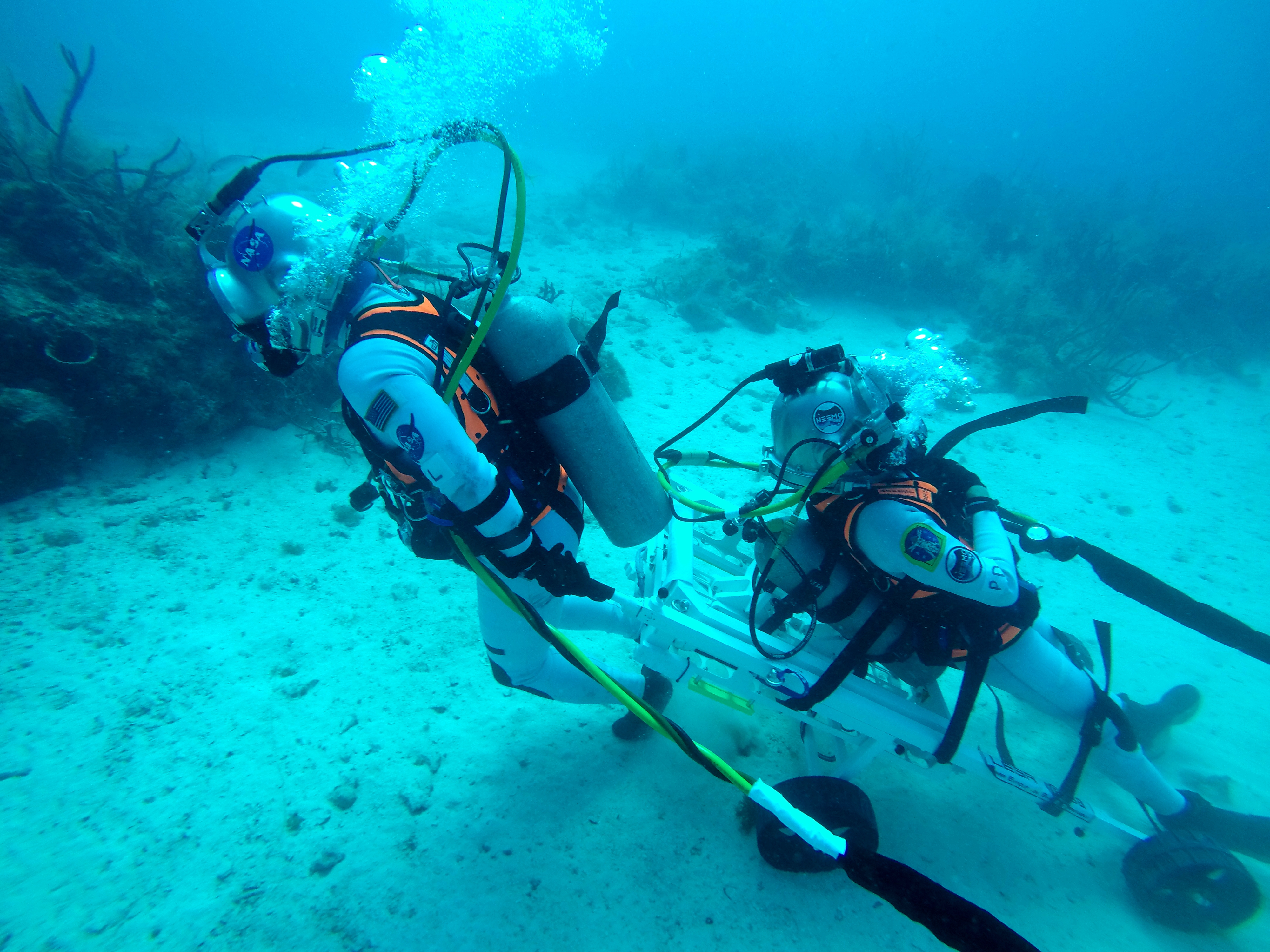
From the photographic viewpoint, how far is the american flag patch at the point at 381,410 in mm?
1894

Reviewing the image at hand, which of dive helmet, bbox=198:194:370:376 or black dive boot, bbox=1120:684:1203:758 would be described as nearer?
dive helmet, bbox=198:194:370:376

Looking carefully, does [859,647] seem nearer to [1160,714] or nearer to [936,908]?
[936,908]

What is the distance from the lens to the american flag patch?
1.89 meters

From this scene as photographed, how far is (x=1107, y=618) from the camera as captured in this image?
5312 mm

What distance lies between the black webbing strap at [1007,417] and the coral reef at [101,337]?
21.5 ft

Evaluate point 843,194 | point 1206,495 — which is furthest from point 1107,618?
point 843,194

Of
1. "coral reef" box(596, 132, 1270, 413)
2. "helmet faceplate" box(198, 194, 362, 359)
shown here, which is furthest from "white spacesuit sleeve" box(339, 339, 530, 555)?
"coral reef" box(596, 132, 1270, 413)

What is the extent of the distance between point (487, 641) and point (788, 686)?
68.7 inches

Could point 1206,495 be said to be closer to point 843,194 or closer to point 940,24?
point 843,194

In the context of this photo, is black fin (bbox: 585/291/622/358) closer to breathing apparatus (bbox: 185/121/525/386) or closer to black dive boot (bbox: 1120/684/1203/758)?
breathing apparatus (bbox: 185/121/525/386)

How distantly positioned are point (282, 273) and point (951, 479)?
3591 mm

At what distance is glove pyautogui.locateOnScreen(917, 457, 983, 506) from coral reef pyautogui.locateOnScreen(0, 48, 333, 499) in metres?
6.49

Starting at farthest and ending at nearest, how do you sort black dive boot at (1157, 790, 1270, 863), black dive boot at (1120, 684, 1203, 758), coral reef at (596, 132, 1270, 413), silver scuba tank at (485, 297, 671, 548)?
coral reef at (596, 132, 1270, 413), black dive boot at (1120, 684, 1203, 758), black dive boot at (1157, 790, 1270, 863), silver scuba tank at (485, 297, 671, 548)

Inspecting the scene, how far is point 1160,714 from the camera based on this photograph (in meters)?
4.12
